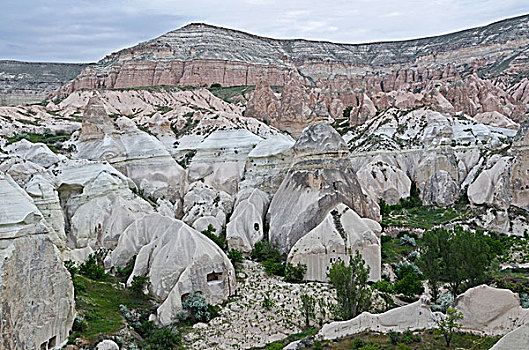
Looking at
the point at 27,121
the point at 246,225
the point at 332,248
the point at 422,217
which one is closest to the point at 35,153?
the point at 246,225

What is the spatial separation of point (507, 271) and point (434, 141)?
3022cm

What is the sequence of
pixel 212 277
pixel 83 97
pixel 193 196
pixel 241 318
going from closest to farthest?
pixel 241 318 < pixel 212 277 < pixel 193 196 < pixel 83 97

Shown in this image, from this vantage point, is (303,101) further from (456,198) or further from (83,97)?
(83,97)

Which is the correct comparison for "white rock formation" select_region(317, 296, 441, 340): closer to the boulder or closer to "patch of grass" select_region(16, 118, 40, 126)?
the boulder

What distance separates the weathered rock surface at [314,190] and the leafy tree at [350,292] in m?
8.83

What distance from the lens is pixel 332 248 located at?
27.0 m

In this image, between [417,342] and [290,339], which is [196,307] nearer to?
[290,339]

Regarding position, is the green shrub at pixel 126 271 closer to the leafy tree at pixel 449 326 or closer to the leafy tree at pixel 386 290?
the leafy tree at pixel 386 290

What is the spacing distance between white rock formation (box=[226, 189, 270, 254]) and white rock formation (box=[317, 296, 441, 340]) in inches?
532

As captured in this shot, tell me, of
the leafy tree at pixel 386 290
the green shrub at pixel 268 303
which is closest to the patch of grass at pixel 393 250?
the leafy tree at pixel 386 290

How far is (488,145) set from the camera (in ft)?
175

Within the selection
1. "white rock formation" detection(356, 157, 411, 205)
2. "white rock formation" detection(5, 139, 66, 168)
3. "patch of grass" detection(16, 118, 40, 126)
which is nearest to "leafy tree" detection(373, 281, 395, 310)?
"white rock formation" detection(356, 157, 411, 205)

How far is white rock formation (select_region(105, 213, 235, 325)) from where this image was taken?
22406mm

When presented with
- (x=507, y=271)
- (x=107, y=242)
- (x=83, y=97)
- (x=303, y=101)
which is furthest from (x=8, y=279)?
(x=83, y=97)
